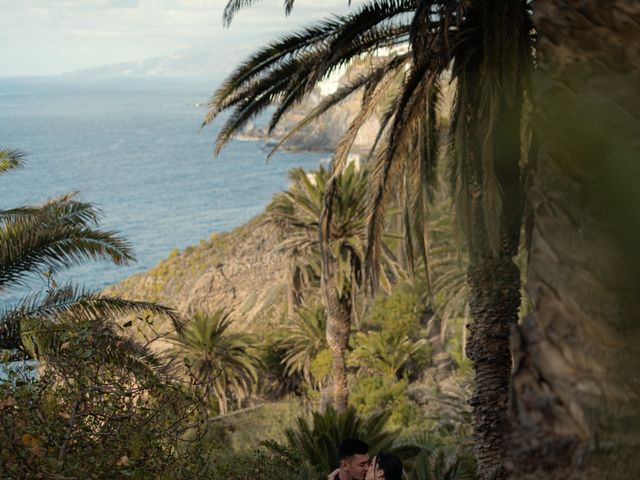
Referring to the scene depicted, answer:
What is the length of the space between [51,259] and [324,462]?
4.96 meters

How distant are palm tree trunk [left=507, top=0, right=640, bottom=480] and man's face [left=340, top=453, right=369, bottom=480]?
428 centimetres

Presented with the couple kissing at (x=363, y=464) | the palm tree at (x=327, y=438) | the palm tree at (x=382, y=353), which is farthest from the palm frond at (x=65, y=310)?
the palm tree at (x=382, y=353)

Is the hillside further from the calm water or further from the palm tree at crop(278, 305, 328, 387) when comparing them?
the calm water

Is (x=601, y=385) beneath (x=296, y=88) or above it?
beneath

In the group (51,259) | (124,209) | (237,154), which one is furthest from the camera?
(237,154)

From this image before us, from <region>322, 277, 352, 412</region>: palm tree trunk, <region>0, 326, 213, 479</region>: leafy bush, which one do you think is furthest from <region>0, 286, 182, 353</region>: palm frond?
<region>322, 277, 352, 412</region>: palm tree trunk

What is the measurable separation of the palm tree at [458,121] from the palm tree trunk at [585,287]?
6.59m

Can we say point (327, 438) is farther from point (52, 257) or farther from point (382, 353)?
point (382, 353)

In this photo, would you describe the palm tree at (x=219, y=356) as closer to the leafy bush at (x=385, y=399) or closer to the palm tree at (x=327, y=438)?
the leafy bush at (x=385, y=399)

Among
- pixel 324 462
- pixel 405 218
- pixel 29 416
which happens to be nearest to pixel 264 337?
pixel 324 462

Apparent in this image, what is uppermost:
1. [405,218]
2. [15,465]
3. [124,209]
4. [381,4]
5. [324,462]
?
[381,4]

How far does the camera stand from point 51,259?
12.8 meters

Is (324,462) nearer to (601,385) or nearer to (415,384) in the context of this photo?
(601,385)

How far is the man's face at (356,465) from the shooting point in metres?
6.75
